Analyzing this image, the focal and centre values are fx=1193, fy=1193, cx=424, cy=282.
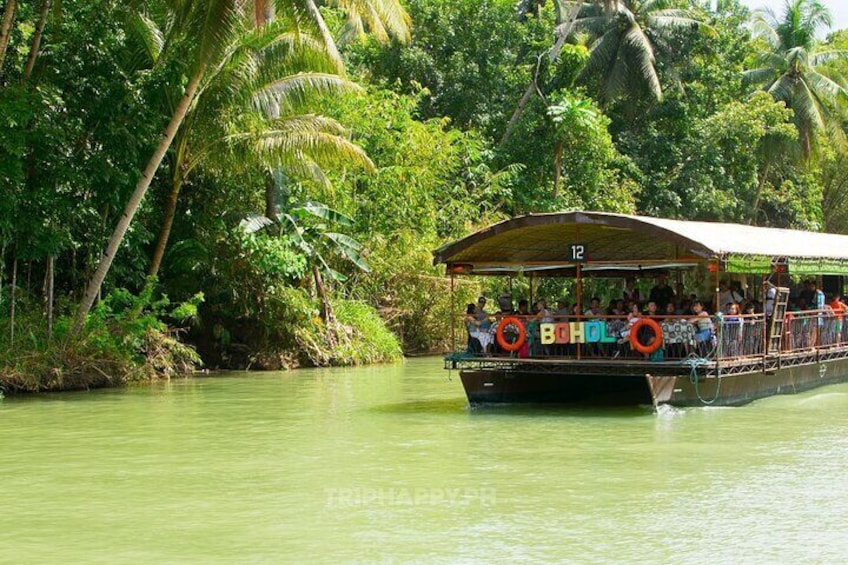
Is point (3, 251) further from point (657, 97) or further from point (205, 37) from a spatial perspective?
point (657, 97)

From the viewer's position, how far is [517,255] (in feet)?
58.0

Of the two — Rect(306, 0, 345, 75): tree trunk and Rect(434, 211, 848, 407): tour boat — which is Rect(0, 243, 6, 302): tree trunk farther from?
Rect(434, 211, 848, 407): tour boat

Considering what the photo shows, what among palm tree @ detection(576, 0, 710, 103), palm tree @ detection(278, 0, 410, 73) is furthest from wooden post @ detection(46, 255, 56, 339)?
palm tree @ detection(576, 0, 710, 103)

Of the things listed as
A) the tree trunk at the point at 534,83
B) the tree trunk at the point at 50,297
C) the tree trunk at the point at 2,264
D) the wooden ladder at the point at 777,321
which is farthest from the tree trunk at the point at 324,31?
the tree trunk at the point at 534,83

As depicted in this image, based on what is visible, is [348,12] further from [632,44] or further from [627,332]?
[632,44]

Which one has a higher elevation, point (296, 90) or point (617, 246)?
point (296, 90)

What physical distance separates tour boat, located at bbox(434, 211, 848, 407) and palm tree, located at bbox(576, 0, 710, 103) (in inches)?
639

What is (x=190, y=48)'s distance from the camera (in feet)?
62.6

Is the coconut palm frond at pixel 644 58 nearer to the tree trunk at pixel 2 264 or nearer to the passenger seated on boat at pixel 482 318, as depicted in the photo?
the passenger seated on boat at pixel 482 318

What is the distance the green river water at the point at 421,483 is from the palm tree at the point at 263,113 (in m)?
5.20

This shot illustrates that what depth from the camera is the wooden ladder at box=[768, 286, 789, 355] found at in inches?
667

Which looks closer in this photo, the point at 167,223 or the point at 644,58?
the point at 167,223

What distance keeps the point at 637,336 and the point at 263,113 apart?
9.11 m

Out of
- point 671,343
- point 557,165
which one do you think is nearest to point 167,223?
point 671,343
